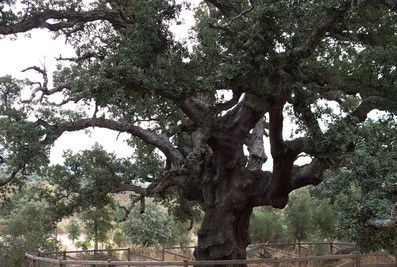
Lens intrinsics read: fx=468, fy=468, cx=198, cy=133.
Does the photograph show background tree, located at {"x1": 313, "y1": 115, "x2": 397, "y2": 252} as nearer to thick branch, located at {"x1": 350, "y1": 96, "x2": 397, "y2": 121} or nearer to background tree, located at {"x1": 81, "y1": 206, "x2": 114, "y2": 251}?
thick branch, located at {"x1": 350, "y1": 96, "x2": 397, "y2": 121}

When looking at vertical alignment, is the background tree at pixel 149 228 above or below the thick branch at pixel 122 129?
below

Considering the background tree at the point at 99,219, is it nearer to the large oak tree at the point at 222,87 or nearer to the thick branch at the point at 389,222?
the large oak tree at the point at 222,87

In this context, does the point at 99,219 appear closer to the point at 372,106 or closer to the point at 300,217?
the point at 300,217

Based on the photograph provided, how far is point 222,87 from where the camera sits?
835cm

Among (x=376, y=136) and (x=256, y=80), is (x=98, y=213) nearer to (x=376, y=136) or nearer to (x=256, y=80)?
(x=256, y=80)

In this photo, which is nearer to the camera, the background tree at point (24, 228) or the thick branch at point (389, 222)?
the thick branch at point (389, 222)

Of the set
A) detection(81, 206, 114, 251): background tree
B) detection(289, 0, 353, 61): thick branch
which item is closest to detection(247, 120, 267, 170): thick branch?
detection(289, 0, 353, 61): thick branch

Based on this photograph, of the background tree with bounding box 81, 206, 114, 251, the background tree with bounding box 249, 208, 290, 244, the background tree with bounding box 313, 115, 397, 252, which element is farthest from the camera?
the background tree with bounding box 249, 208, 290, 244

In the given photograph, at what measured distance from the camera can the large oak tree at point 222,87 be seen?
7.96 metres

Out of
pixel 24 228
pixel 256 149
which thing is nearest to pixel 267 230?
pixel 256 149

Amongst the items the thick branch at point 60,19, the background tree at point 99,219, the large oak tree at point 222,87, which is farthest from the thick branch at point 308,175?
the background tree at point 99,219

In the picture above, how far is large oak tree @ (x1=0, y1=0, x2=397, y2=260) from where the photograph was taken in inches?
313

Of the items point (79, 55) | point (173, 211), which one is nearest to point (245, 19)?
point (79, 55)

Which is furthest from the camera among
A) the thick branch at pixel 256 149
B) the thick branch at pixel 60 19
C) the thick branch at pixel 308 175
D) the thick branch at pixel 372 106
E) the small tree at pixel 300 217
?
the small tree at pixel 300 217
